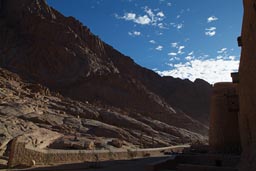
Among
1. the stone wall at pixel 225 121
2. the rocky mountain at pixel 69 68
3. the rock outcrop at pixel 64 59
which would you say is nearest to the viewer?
the stone wall at pixel 225 121

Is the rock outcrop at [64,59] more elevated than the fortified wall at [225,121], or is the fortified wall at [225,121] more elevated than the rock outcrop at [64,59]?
the rock outcrop at [64,59]

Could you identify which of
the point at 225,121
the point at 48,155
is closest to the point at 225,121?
the point at 225,121

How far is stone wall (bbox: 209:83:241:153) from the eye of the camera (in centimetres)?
1641

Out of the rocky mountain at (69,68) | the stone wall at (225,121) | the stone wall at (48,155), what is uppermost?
the rocky mountain at (69,68)

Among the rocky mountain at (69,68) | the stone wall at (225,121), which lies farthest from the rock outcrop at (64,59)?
the stone wall at (225,121)

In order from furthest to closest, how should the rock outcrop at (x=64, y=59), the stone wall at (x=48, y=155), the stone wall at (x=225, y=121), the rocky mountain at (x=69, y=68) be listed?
the rock outcrop at (x=64, y=59), the rocky mountain at (x=69, y=68), the stone wall at (x=225, y=121), the stone wall at (x=48, y=155)

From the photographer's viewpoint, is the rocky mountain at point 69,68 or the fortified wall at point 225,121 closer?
the fortified wall at point 225,121

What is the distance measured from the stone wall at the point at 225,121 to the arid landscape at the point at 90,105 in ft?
0.18

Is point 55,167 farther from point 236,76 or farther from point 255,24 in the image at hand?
point 255,24

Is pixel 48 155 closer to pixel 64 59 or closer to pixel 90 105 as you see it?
pixel 90 105

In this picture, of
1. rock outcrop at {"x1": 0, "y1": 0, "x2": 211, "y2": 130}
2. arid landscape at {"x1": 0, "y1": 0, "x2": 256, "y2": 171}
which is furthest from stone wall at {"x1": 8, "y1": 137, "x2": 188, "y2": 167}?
rock outcrop at {"x1": 0, "y1": 0, "x2": 211, "y2": 130}

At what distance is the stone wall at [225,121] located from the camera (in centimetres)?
1641

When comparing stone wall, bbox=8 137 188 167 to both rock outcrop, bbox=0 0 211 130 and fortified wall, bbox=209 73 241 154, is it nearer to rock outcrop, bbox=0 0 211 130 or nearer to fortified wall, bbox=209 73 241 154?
fortified wall, bbox=209 73 241 154

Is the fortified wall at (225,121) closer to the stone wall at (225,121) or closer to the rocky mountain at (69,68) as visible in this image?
the stone wall at (225,121)
